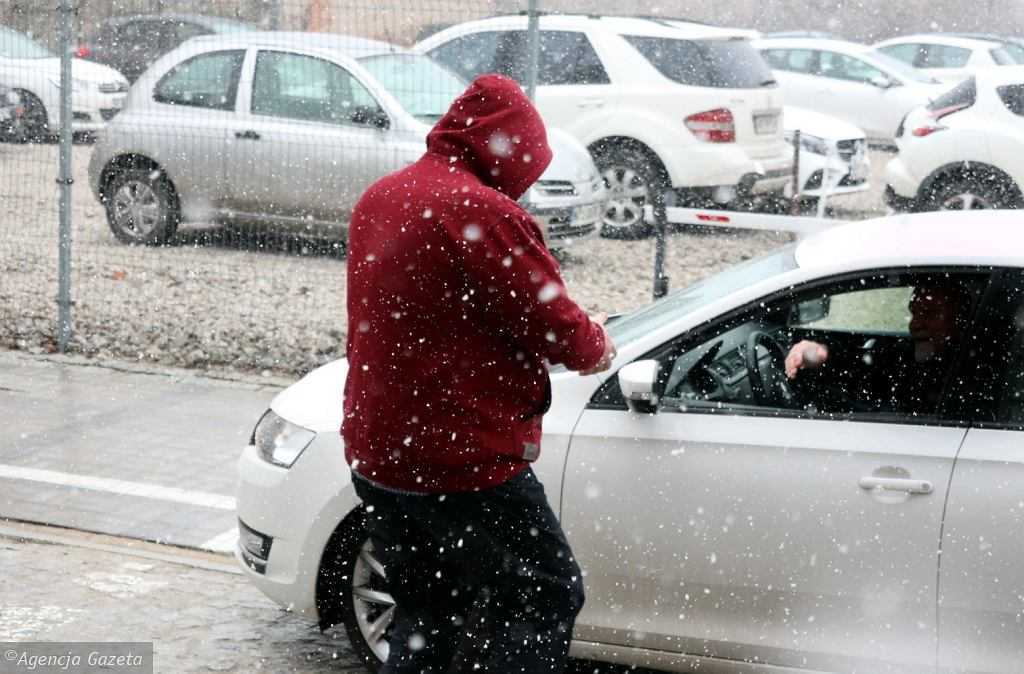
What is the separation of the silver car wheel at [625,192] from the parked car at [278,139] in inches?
39.2

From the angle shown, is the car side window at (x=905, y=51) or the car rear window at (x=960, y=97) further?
the car side window at (x=905, y=51)

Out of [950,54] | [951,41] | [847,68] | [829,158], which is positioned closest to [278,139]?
[829,158]

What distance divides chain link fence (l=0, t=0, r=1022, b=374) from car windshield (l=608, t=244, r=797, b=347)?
14.3 ft

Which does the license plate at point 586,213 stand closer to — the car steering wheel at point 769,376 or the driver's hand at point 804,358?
the car steering wheel at point 769,376

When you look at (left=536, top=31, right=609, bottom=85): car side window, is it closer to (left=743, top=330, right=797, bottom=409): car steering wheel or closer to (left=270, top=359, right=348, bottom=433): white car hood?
(left=270, top=359, right=348, bottom=433): white car hood

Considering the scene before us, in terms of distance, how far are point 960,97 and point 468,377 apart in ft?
34.0

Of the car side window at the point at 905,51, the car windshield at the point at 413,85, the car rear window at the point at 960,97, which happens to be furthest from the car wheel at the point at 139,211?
the car side window at the point at 905,51

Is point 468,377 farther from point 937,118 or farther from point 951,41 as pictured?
point 951,41

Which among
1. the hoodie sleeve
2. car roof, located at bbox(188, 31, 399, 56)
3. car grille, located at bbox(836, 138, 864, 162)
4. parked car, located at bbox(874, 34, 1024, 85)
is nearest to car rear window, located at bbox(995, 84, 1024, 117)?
car grille, located at bbox(836, 138, 864, 162)

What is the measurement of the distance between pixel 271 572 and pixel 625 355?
1.37 metres

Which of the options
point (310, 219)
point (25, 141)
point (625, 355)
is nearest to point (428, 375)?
point (625, 355)

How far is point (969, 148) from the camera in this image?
40.7ft

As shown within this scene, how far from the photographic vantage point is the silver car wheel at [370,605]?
4.61 m

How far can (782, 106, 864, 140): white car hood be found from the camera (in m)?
14.4
